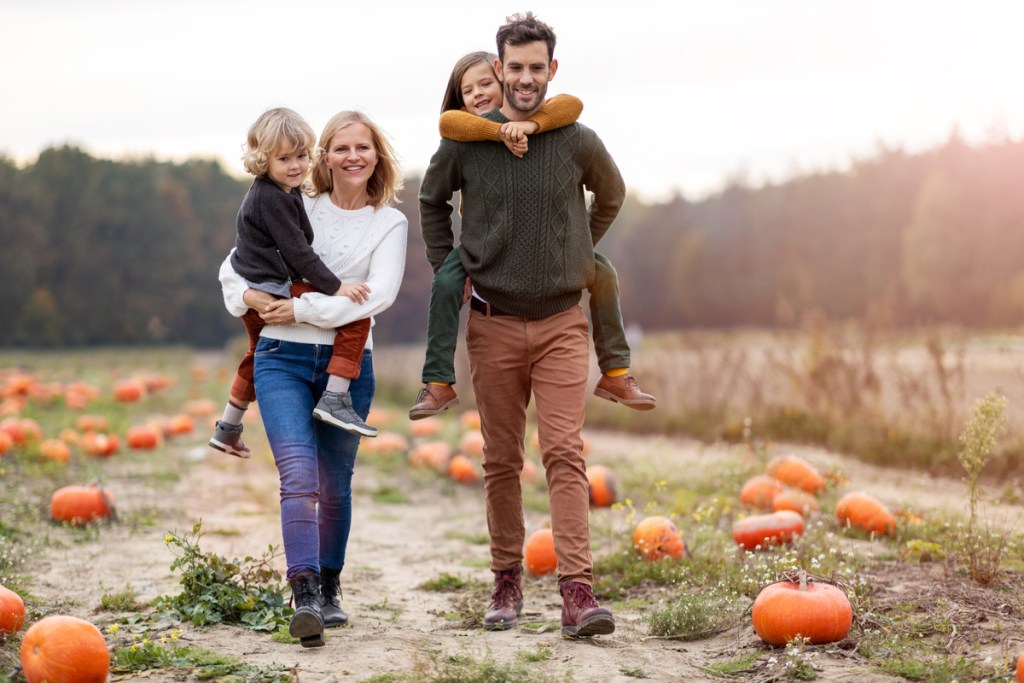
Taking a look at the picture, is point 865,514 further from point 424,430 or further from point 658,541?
point 424,430

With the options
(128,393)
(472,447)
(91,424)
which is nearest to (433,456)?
(472,447)

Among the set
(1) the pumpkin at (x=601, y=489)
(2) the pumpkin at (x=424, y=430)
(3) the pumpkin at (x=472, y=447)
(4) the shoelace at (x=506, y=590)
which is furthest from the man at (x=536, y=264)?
(2) the pumpkin at (x=424, y=430)

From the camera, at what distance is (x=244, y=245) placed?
12.4 feet

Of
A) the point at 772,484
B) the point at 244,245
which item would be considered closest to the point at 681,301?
the point at 772,484

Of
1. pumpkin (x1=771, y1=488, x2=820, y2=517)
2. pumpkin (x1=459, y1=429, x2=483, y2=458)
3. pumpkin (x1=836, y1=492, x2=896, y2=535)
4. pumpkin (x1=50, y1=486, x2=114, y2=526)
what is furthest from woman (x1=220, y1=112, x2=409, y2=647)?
pumpkin (x1=459, y1=429, x2=483, y2=458)

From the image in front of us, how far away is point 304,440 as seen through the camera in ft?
12.1

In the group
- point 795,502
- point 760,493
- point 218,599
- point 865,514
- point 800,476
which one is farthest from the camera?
point 800,476

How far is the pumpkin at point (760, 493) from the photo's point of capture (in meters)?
6.29

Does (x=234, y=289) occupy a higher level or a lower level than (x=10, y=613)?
higher

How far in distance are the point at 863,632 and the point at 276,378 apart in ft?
7.66

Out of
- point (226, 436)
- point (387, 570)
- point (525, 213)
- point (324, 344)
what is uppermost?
point (525, 213)

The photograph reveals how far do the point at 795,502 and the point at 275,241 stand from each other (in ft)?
11.8

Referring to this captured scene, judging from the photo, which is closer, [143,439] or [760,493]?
[760,493]

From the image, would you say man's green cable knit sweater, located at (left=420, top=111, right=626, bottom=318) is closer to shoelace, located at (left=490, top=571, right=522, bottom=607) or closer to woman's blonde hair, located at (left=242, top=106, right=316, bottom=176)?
woman's blonde hair, located at (left=242, top=106, right=316, bottom=176)
